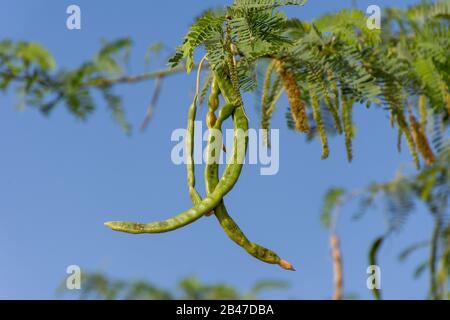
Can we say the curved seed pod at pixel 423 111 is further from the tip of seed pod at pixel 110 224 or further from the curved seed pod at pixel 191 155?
the tip of seed pod at pixel 110 224

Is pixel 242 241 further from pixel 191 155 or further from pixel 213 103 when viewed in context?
pixel 213 103

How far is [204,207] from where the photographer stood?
5.51 feet

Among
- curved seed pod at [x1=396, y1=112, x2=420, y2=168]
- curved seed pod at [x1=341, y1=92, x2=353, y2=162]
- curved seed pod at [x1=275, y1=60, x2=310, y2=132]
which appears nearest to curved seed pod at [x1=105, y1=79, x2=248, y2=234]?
curved seed pod at [x1=275, y1=60, x2=310, y2=132]

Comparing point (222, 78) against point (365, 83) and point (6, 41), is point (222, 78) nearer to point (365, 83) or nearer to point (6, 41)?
A: point (365, 83)

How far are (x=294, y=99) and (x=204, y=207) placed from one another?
0.68 metres

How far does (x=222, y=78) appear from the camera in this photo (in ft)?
5.90

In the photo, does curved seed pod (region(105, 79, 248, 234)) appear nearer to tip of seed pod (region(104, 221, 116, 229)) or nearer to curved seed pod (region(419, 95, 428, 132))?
tip of seed pod (region(104, 221, 116, 229))

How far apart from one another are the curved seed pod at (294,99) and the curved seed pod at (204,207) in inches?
19.4

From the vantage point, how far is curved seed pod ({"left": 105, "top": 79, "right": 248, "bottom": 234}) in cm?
167

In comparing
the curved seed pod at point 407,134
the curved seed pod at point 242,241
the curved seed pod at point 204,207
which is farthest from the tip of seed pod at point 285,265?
the curved seed pod at point 407,134

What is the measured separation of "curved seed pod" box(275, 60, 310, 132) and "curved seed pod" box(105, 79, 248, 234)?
492mm

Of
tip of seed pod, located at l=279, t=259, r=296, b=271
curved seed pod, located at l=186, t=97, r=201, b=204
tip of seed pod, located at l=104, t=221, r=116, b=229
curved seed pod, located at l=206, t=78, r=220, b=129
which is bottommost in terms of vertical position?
tip of seed pod, located at l=279, t=259, r=296, b=271

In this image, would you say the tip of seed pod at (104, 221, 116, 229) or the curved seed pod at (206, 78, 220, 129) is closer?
the tip of seed pod at (104, 221, 116, 229)
